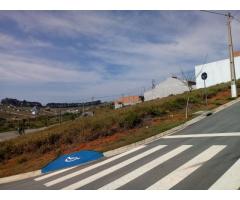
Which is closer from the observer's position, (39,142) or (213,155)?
(213,155)

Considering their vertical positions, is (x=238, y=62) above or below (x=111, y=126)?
above

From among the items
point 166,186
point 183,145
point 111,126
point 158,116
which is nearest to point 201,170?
point 166,186

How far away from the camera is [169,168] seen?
1018cm

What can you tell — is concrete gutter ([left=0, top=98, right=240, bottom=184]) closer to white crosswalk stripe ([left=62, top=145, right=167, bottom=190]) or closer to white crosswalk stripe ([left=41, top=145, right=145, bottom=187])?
white crosswalk stripe ([left=41, top=145, right=145, bottom=187])

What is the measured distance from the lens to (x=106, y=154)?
14609mm

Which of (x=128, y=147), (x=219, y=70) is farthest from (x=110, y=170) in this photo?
(x=219, y=70)

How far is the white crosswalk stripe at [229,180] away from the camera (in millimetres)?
7594

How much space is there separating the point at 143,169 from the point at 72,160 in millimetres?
4830

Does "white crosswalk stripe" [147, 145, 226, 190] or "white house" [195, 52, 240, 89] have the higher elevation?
"white house" [195, 52, 240, 89]

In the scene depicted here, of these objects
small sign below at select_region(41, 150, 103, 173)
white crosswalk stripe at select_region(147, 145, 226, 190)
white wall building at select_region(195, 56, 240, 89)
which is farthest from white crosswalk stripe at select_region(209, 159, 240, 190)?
white wall building at select_region(195, 56, 240, 89)

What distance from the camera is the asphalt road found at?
8.60 metres

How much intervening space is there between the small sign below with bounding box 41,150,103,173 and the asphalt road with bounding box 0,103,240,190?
0.73m

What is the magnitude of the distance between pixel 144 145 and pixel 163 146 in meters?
1.38
